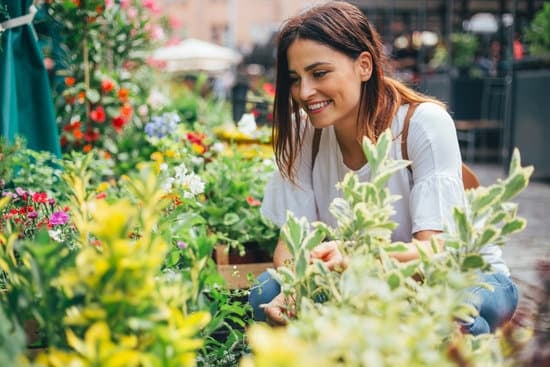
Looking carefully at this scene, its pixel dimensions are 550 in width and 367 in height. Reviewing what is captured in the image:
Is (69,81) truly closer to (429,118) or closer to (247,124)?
(247,124)

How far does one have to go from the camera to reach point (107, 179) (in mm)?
4598

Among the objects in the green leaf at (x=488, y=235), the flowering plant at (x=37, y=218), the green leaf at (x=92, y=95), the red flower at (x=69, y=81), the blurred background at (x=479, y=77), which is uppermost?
the green leaf at (x=488, y=235)

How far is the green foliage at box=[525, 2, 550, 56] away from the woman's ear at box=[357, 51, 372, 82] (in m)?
6.05

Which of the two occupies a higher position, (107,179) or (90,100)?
(90,100)

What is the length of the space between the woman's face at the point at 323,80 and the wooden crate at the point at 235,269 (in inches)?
28.6

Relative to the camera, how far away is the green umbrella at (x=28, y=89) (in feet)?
11.4

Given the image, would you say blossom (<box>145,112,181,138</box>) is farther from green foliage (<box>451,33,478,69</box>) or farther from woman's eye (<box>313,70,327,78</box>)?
green foliage (<box>451,33,478,69</box>)

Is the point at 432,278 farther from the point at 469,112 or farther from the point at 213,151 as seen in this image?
the point at 469,112

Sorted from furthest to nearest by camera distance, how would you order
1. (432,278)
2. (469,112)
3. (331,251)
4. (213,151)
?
1. (469,112)
2. (213,151)
3. (331,251)
4. (432,278)

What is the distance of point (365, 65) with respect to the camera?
231cm

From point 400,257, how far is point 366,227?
565mm

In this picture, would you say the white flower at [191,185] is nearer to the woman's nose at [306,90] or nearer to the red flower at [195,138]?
the woman's nose at [306,90]

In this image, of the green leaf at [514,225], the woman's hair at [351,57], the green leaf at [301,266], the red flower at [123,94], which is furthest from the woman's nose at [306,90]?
the red flower at [123,94]

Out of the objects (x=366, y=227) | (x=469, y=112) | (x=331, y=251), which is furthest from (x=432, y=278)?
(x=469, y=112)
